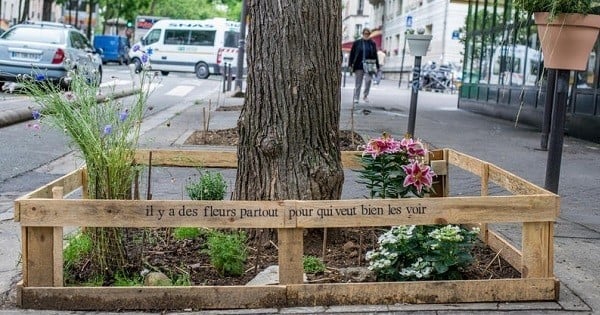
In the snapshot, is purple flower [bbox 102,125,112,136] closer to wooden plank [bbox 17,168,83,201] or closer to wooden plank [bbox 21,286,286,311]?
wooden plank [bbox 17,168,83,201]

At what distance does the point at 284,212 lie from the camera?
4102mm

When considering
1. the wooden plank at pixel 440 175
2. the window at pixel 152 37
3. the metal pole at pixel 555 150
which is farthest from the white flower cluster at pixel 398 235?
the window at pixel 152 37

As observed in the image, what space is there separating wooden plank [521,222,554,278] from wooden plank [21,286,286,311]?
5.12ft

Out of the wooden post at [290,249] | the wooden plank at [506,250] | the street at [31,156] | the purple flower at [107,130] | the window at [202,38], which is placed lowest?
the street at [31,156]

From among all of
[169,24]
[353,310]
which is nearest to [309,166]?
[353,310]

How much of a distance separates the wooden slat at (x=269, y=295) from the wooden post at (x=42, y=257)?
0.16 ft

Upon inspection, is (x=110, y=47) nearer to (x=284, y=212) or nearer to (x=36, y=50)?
(x=36, y=50)

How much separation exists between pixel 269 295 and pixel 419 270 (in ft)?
2.66

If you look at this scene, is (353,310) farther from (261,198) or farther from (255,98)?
(255,98)

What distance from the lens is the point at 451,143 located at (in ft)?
40.0

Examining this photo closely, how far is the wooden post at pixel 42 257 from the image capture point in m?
4.04

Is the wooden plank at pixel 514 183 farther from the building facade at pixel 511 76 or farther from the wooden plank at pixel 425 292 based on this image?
the building facade at pixel 511 76

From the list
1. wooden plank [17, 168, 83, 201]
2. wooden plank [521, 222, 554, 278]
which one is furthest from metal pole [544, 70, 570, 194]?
wooden plank [17, 168, 83, 201]

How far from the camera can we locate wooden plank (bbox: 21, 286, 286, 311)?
13.4ft
